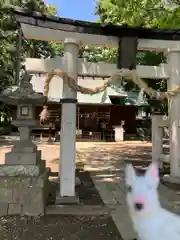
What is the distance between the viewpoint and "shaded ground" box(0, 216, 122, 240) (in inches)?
160

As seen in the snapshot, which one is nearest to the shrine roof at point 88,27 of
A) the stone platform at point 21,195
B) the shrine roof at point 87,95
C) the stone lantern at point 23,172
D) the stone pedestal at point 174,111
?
the stone pedestal at point 174,111

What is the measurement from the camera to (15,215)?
4.93 metres

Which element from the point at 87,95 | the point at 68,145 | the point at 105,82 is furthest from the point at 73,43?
the point at 87,95

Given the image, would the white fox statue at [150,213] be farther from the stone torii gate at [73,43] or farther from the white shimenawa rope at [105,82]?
the white shimenawa rope at [105,82]

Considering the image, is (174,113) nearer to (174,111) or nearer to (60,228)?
(174,111)

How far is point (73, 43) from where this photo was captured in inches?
235

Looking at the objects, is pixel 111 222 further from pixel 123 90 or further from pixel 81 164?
pixel 123 90

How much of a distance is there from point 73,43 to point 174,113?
2.89m

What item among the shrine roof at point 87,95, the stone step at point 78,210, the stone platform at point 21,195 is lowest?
the stone step at point 78,210

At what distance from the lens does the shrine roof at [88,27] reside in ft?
18.5

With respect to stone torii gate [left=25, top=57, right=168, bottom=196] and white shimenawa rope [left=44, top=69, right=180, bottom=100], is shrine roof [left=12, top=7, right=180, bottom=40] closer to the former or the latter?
stone torii gate [left=25, top=57, right=168, bottom=196]

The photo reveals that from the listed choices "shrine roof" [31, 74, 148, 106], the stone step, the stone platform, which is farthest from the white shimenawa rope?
"shrine roof" [31, 74, 148, 106]

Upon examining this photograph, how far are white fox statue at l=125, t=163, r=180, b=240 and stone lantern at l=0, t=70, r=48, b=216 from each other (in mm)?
2559

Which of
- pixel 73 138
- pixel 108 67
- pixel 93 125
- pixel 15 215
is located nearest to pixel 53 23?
pixel 108 67
